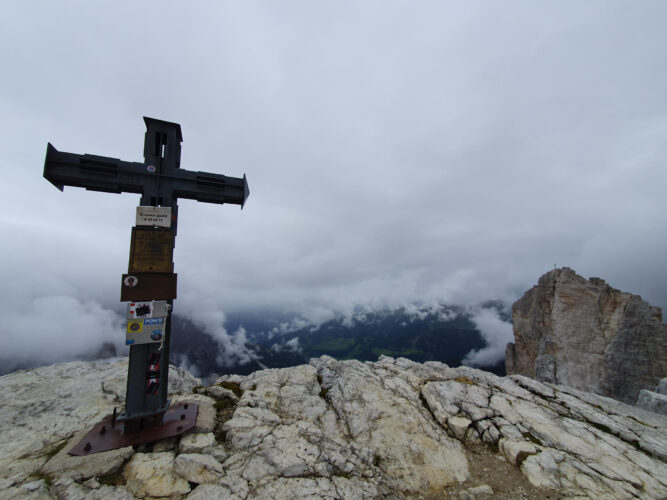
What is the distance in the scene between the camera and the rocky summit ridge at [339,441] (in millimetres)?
7352

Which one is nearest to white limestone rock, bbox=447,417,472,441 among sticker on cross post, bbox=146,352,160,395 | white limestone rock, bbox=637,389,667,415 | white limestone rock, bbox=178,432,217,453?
white limestone rock, bbox=178,432,217,453

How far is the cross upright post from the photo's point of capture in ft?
30.0

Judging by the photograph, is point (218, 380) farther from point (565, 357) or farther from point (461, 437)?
point (565, 357)

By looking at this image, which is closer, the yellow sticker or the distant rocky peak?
Result: the yellow sticker

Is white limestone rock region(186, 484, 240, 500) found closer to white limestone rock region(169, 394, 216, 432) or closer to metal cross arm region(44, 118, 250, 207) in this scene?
A: white limestone rock region(169, 394, 216, 432)

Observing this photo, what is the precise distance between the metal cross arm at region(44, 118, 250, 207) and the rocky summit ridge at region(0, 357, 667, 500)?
29.6 ft

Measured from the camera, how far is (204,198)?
435 inches

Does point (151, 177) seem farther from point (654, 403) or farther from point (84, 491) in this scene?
point (654, 403)

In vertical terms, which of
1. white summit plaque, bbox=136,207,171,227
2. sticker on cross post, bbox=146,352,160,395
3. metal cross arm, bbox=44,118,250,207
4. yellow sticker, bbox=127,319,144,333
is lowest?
sticker on cross post, bbox=146,352,160,395

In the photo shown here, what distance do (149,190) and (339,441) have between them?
41.3 feet

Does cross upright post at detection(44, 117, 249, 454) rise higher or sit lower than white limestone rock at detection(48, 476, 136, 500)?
higher

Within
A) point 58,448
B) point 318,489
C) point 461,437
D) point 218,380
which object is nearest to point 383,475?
point 318,489

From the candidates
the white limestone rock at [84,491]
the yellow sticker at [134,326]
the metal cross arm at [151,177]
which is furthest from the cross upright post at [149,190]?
the white limestone rock at [84,491]

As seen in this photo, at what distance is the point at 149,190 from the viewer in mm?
10180
